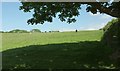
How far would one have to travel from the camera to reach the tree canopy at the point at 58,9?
1712 centimetres

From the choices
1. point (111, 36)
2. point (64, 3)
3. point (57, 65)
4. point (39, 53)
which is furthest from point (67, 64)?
point (111, 36)

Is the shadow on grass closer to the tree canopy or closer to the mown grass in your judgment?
the tree canopy

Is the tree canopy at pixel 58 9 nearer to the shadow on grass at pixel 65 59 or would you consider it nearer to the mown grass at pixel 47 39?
the shadow on grass at pixel 65 59

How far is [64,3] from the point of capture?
1697 centimetres

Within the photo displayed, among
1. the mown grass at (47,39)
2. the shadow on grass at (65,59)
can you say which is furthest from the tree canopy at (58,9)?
the mown grass at (47,39)

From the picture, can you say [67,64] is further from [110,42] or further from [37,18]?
[110,42]

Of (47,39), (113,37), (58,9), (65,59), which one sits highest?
(58,9)

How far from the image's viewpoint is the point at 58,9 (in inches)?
698

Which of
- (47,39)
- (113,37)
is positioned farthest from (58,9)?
(47,39)

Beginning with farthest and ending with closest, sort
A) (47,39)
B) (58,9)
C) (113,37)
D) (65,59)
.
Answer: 1. (47,39)
2. (113,37)
3. (65,59)
4. (58,9)

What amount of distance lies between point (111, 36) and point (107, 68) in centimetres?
760

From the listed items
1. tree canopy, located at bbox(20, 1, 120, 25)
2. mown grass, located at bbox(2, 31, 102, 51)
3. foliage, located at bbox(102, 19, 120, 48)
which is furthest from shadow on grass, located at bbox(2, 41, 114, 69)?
mown grass, located at bbox(2, 31, 102, 51)

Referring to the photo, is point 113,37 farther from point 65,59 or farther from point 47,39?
point 47,39

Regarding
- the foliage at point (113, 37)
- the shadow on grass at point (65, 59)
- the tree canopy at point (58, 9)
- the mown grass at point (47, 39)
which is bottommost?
the mown grass at point (47, 39)
